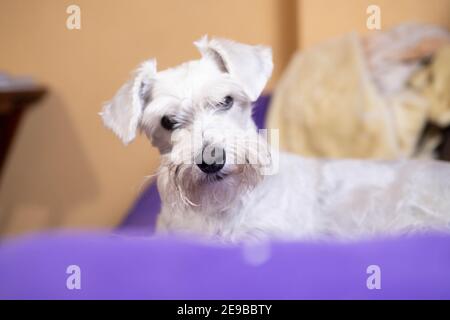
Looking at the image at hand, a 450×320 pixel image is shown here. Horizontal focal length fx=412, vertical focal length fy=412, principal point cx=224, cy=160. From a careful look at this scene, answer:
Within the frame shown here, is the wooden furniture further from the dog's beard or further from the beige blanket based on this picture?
the beige blanket

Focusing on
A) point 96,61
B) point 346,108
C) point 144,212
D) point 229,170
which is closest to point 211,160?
point 229,170

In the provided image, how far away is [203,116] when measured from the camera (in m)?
0.86

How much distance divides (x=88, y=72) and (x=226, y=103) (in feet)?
1.11

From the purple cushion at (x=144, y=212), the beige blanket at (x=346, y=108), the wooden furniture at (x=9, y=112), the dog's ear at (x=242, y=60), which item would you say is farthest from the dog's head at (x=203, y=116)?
the beige blanket at (x=346, y=108)

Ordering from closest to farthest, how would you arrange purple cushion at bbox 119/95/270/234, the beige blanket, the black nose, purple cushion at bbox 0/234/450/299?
1. purple cushion at bbox 0/234/450/299
2. the black nose
3. purple cushion at bbox 119/95/270/234
4. the beige blanket

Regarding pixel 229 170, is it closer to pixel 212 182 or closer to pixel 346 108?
pixel 212 182

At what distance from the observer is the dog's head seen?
2.68ft

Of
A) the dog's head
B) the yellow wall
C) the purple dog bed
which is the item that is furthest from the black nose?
the purple dog bed

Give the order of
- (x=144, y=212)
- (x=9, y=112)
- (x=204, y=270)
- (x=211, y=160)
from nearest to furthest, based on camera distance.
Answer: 1. (x=204, y=270)
2. (x=211, y=160)
3. (x=144, y=212)
4. (x=9, y=112)

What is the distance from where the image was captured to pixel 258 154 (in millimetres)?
860

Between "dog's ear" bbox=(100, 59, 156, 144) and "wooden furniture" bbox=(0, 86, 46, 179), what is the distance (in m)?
0.60

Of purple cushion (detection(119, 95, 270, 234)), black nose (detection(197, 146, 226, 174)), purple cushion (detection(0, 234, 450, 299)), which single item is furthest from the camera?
purple cushion (detection(119, 95, 270, 234))

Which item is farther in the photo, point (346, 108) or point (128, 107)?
point (346, 108)

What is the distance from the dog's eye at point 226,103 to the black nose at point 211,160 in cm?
11
